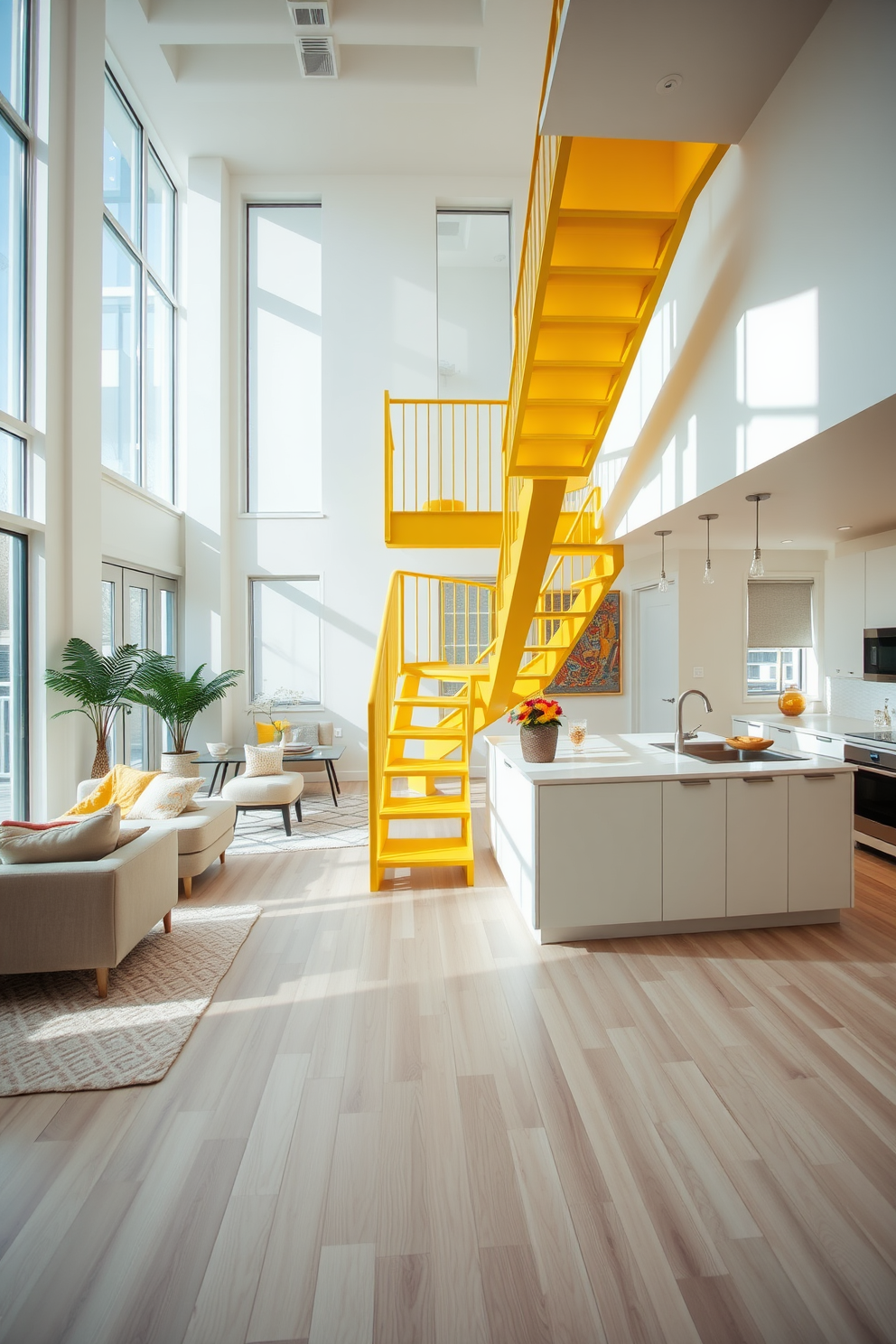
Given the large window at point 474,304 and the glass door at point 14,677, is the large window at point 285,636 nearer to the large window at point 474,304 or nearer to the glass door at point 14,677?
the large window at point 474,304

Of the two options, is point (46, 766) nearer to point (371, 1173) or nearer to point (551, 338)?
point (371, 1173)

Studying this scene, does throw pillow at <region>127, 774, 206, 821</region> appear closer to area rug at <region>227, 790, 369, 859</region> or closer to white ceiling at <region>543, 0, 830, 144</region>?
area rug at <region>227, 790, 369, 859</region>

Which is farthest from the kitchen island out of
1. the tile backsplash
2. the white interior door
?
the white interior door

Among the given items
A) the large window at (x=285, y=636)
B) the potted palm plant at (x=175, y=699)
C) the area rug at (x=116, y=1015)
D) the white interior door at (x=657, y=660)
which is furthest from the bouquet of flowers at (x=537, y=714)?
the large window at (x=285, y=636)

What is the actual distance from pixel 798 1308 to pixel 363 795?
5644 mm

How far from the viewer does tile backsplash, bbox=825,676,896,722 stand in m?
5.35

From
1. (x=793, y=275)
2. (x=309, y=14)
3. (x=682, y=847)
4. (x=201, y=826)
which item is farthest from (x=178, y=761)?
(x=309, y=14)

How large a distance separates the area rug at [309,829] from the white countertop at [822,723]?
3.43 metres

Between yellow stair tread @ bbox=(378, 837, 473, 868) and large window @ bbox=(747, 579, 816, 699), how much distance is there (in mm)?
3950

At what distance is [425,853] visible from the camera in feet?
13.9

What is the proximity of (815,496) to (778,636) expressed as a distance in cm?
328

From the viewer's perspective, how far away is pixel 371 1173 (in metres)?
1.83

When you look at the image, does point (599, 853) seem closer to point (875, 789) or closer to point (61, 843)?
point (61, 843)

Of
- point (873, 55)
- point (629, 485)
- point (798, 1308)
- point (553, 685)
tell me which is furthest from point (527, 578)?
point (553, 685)
